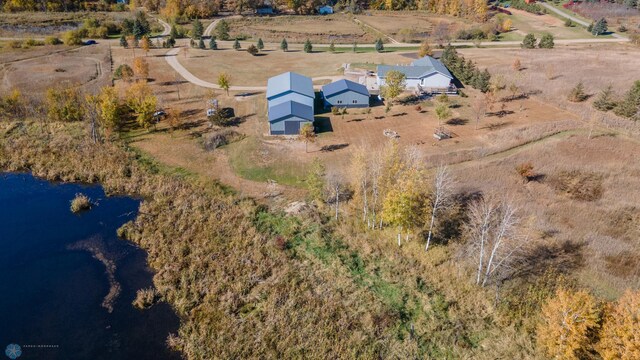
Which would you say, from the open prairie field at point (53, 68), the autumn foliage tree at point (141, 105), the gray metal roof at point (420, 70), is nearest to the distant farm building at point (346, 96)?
the gray metal roof at point (420, 70)

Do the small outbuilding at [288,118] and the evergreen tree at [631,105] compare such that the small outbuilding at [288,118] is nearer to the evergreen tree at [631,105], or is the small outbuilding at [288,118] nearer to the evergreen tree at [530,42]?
the evergreen tree at [631,105]

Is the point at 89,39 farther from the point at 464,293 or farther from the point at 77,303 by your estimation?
the point at 464,293

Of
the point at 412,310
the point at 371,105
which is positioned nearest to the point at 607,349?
the point at 412,310

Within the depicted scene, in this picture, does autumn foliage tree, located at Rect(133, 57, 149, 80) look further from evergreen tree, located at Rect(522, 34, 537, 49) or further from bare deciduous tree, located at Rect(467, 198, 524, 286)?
evergreen tree, located at Rect(522, 34, 537, 49)

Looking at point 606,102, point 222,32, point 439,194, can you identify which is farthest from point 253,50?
point 439,194

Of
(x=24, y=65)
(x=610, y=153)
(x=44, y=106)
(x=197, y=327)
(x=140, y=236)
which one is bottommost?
(x=197, y=327)

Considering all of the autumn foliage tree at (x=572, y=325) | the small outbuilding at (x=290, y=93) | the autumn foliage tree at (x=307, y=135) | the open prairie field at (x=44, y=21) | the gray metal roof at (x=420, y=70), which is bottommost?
the autumn foliage tree at (x=572, y=325)

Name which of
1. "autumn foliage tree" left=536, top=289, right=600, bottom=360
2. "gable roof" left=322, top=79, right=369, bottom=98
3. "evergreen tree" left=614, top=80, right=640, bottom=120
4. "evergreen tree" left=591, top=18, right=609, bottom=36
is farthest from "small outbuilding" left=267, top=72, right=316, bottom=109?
"evergreen tree" left=591, top=18, right=609, bottom=36
